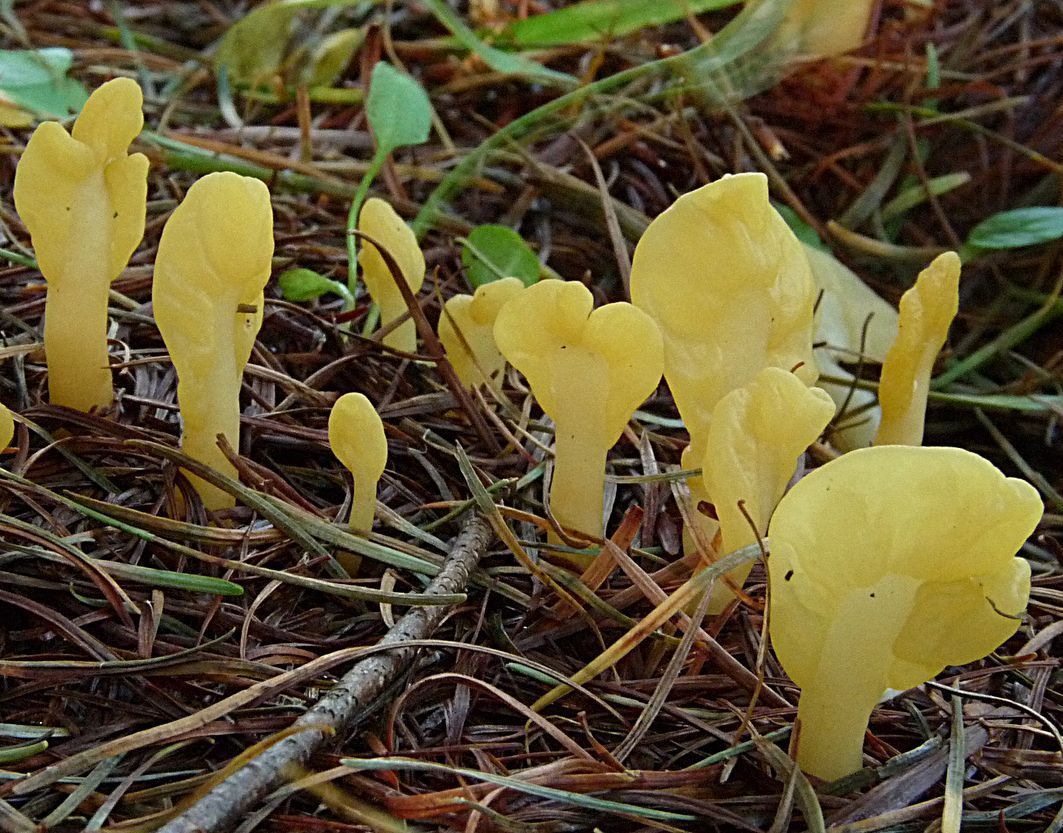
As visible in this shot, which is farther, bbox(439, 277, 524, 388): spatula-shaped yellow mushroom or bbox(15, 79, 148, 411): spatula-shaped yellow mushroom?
bbox(439, 277, 524, 388): spatula-shaped yellow mushroom

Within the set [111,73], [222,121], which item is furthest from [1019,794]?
[111,73]

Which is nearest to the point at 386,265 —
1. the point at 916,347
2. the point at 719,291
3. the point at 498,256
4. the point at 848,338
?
the point at 498,256

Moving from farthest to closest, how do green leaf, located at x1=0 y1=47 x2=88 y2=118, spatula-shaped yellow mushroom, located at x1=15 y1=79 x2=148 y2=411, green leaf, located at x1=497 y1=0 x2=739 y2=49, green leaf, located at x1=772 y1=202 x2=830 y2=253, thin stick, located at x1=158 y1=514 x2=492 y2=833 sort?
green leaf, located at x1=497 y1=0 x2=739 y2=49 → green leaf, located at x1=772 y1=202 x2=830 y2=253 → green leaf, located at x1=0 y1=47 x2=88 y2=118 → spatula-shaped yellow mushroom, located at x1=15 y1=79 x2=148 y2=411 → thin stick, located at x1=158 y1=514 x2=492 y2=833

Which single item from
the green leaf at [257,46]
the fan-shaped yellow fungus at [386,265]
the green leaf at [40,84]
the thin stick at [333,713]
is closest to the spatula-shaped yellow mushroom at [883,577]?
the thin stick at [333,713]

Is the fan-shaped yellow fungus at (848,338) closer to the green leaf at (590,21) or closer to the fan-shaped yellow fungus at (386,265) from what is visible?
the fan-shaped yellow fungus at (386,265)

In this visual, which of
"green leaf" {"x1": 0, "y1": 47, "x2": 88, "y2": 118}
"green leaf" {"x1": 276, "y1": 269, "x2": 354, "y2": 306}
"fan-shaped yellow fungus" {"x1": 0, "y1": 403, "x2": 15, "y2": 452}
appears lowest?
"green leaf" {"x1": 276, "y1": 269, "x2": 354, "y2": 306}

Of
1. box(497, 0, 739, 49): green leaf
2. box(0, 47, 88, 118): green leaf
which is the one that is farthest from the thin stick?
box(497, 0, 739, 49): green leaf

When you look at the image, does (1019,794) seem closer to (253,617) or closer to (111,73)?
A: (253,617)

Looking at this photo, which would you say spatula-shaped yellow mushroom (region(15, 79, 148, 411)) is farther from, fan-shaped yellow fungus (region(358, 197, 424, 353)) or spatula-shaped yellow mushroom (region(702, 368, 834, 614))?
spatula-shaped yellow mushroom (region(702, 368, 834, 614))
